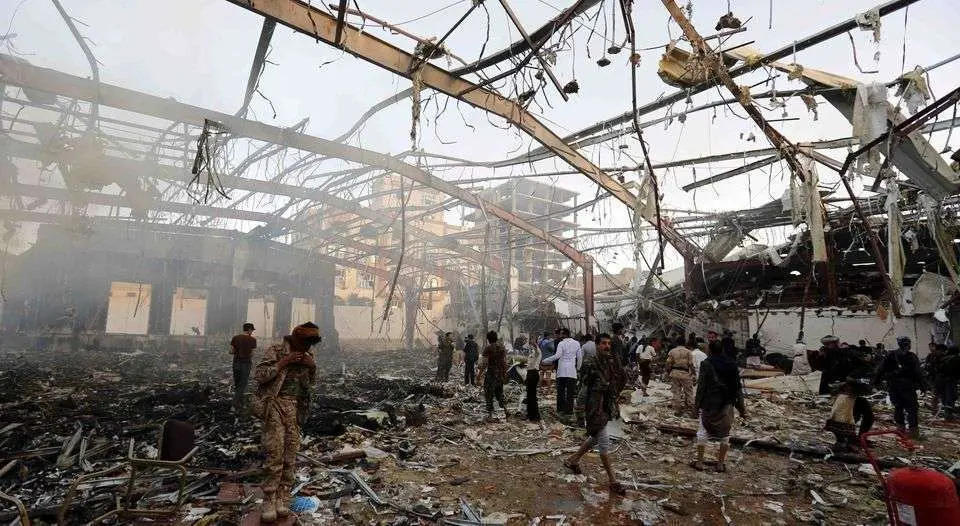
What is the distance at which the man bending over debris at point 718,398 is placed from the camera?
5723mm

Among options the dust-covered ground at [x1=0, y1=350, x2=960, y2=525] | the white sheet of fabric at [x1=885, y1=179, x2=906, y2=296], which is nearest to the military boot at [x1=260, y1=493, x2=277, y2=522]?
the dust-covered ground at [x1=0, y1=350, x2=960, y2=525]

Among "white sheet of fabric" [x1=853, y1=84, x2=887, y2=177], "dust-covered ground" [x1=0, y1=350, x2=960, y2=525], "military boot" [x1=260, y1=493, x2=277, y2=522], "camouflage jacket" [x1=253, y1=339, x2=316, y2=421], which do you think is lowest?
"dust-covered ground" [x1=0, y1=350, x2=960, y2=525]

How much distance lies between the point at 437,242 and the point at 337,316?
43.6 ft

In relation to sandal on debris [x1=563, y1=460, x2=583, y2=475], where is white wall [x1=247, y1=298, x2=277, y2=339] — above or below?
above

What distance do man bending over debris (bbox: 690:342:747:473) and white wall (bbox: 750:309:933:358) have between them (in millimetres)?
13152

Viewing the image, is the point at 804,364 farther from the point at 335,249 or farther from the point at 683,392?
the point at 335,249

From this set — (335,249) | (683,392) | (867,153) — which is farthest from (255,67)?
(335,249)

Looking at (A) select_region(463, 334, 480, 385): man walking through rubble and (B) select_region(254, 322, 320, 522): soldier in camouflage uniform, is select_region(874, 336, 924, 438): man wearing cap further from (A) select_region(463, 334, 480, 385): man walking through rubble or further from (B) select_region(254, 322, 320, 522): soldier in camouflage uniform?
(B) select_region(254, 322, 320, 522): soldier in camouflage uniform

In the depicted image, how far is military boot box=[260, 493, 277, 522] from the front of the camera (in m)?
3.96

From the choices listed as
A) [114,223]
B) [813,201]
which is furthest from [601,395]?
[114,223]

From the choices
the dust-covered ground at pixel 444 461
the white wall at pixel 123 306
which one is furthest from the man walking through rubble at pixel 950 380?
the white wall at pixel 123 306

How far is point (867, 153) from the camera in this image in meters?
6.84

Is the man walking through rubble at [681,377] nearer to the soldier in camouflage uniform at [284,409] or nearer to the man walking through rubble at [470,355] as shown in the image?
the man walking through rubble at [470,355]

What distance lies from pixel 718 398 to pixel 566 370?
3.28 meters
